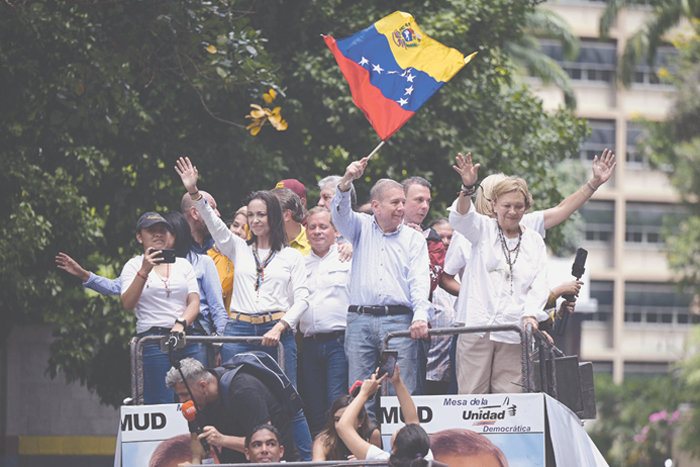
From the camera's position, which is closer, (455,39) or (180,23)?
(180,23)

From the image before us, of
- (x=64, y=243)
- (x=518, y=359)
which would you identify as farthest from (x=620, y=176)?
(x=518, y=359)

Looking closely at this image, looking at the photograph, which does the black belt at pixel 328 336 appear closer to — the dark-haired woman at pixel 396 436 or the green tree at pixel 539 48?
the dark-haired woman at pixel 396 436

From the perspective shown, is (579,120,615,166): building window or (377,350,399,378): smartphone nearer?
(377,350,399,378): smartphone

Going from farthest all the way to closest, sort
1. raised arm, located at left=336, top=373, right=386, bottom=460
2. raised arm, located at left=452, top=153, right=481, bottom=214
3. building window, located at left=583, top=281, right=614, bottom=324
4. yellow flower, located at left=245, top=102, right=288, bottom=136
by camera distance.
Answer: building window, located at left=583, top=281, right=614, bottom=324 → yellow flower, located at left=245, top=102, right=288, bottom=136 → raised arm, located at left=452, top=153, right=481, bottom=214 → raised arm, located at left=336, top=373, right=386, bottom=460

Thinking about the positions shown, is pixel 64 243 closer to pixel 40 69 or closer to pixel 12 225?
pixel 12 225

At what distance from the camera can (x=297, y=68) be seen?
15.8m

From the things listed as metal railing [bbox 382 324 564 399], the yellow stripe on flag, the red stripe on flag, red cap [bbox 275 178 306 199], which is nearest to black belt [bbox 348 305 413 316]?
metal railing [bbox 382 324 564 399]

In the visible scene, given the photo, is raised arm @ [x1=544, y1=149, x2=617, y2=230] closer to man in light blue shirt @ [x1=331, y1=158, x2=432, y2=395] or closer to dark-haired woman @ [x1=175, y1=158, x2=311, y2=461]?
man in light blue shirt @ [x1=331, y1=158, x2=432, y2=395]

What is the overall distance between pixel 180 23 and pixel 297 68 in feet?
18.2

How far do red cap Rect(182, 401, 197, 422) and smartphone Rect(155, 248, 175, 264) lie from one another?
130cm

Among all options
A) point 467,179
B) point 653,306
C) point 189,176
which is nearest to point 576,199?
point 467,179

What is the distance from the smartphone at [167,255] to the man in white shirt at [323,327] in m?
1.02

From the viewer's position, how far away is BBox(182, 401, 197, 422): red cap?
6.37m

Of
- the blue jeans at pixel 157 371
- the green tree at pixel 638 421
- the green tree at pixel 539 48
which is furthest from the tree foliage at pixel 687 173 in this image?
the blue jeans at pixel 157 371
